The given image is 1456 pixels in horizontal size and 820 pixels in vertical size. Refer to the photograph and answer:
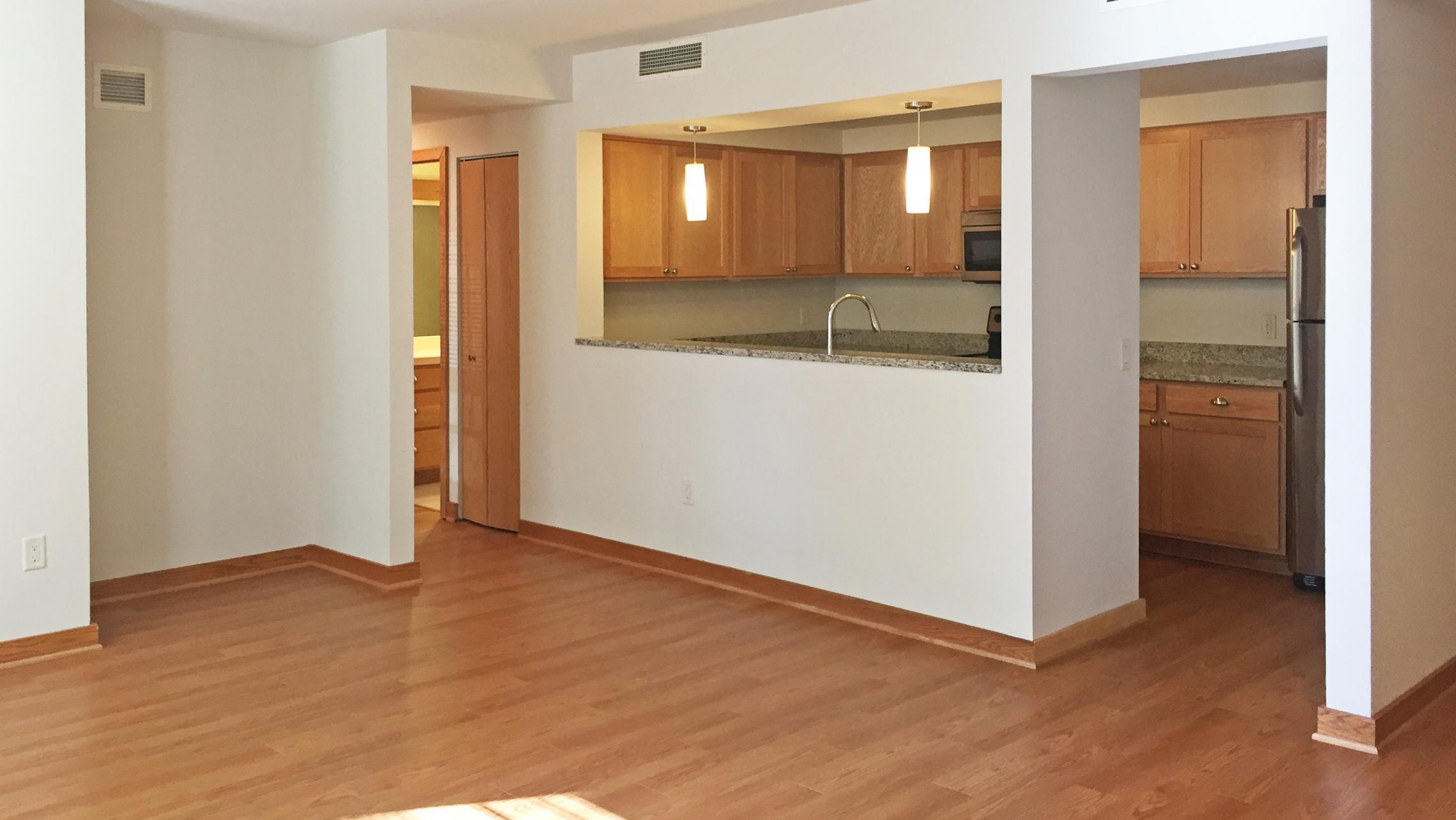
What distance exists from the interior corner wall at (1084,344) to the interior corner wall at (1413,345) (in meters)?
1.07

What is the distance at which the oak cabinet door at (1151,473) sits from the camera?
233 inches

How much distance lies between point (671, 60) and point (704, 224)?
1.36m

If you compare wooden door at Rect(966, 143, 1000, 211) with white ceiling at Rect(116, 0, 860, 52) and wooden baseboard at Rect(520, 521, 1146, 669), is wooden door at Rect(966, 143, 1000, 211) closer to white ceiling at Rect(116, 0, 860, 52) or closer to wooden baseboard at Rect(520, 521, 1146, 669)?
white ceiling at Rect(116, 0, 860, 52)

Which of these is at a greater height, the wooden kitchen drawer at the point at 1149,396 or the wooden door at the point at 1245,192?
the wooden door at the point at 1245,192

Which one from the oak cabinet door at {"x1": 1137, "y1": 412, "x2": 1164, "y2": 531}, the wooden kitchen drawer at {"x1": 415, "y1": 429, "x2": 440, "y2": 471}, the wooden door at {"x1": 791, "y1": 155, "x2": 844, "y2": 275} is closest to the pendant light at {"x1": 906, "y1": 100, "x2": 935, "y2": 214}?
the oak cabinet door at {"x1": 1137, "y1": 412, "x2": 1164, "y2": 531}

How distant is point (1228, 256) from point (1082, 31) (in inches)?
87.7

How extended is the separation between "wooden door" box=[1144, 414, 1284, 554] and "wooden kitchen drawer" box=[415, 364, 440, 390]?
13.9 feet

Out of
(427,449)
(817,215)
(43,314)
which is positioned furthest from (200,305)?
(817,215)

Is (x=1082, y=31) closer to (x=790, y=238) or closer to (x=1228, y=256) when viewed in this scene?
(x=1228, y=256)

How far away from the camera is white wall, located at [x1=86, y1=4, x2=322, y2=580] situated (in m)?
5.23

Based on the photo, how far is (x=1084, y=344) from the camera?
4.56m

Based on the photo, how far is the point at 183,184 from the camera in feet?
17.8

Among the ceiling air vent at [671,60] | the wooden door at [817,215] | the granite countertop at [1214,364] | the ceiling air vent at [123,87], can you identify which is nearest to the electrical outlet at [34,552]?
the ceiling air vent at [123,87]

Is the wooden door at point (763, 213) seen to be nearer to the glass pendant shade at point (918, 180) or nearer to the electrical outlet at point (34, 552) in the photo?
the glass pendant shade at point (918, 180)
